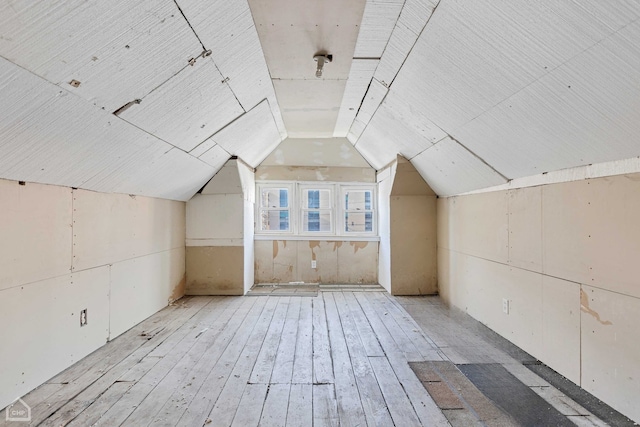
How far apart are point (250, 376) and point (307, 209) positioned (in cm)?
383

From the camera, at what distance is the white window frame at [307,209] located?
6.08 m

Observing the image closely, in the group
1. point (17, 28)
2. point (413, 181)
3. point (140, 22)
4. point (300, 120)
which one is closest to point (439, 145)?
point (413, 181)

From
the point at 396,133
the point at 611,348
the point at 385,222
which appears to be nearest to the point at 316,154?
the point at 385,222

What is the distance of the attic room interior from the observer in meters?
1.68

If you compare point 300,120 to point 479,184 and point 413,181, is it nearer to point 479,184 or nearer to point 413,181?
point 413,181

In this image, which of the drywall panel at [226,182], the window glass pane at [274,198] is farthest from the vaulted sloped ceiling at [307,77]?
the window glass pane at [274,198]

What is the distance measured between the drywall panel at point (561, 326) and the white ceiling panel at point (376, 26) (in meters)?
2.14

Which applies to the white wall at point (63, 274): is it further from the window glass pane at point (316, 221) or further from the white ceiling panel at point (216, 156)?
the window glass pane at point (316, 221)

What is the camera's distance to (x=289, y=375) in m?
2.56

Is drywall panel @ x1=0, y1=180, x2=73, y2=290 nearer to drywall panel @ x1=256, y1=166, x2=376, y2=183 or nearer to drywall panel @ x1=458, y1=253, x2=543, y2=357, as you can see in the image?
drywall panel @ x1=256, y1=166, x2=376, y2=183

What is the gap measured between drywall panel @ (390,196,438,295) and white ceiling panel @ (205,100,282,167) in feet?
6.62

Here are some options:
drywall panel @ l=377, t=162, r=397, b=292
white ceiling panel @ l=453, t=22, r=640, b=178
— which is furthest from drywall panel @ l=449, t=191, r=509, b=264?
drywall panel @ l=377, t=162, r=397, b=292

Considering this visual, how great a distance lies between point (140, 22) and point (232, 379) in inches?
91.2

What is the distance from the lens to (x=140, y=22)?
5.40 feet
